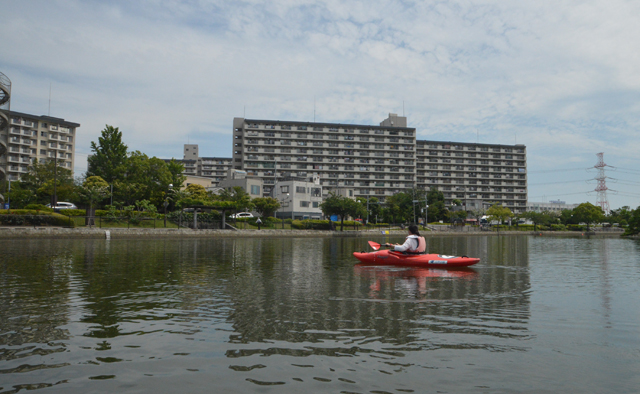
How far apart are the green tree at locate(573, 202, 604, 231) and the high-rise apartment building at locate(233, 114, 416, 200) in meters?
42.1

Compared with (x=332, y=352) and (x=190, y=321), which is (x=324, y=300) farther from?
(x=332, y=352)

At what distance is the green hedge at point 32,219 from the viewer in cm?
3875

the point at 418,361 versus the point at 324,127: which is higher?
the point at 324,127

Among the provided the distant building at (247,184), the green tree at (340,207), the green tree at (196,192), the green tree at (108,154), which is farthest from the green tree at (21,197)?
the green tree at (340,207)

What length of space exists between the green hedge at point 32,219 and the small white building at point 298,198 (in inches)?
1651

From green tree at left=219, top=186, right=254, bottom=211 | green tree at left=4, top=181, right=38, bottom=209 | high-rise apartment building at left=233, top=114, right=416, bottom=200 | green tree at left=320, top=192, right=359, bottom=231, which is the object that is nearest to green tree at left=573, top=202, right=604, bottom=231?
high-rise apartment building at left=233, top=114, right=416, bottom=200

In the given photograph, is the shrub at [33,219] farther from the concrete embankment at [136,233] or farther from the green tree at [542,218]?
the green tree at [542,218]

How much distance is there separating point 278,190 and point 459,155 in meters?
72.0

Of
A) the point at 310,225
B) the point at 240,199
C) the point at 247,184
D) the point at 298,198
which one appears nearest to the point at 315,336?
the point at 240,199

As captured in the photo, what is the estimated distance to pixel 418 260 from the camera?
18.0 meters

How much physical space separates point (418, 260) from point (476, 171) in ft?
410

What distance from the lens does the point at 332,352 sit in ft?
20.2

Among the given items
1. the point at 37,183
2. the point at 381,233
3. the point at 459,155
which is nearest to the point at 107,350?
the point at 381,233

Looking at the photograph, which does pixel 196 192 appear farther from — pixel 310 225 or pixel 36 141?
pixel 36 141
